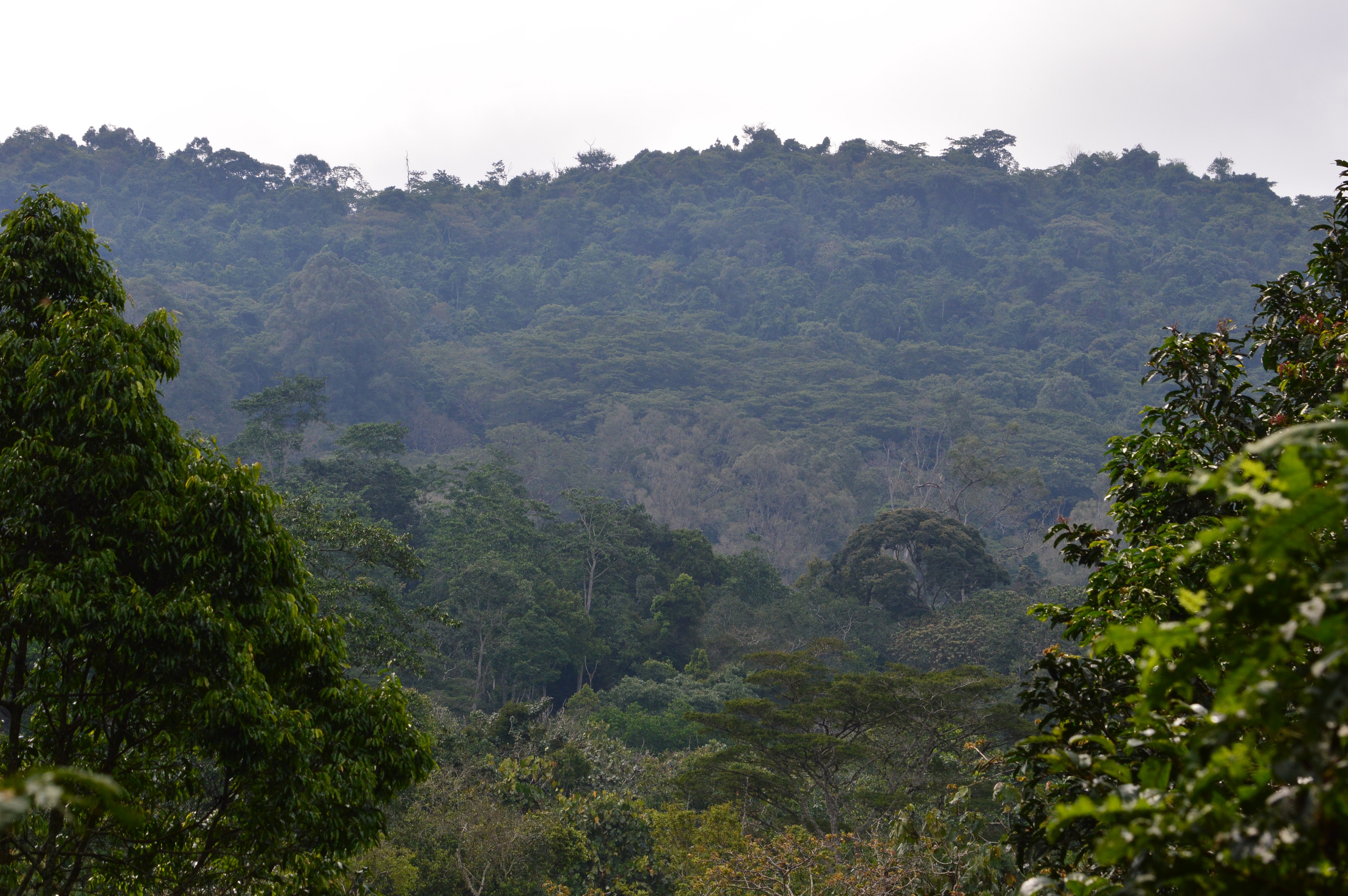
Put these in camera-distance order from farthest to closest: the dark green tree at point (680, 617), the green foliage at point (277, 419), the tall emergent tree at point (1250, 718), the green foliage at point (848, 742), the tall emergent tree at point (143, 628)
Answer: the green foliage at point (277, 419), the dark green tree at point (680, 617), the green foliage at point (848, 742), the tall emergent tree at point (143, 628), the tall emergent tree at point (1250, 718)

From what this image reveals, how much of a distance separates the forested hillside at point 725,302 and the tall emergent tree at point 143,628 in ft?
120

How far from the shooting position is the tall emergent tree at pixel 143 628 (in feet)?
13.8

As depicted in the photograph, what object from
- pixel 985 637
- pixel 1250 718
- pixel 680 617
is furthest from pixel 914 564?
pixel 1250 718

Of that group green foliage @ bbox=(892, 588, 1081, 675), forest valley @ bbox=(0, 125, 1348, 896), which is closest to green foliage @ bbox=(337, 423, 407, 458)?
forest valley @ bbox=(0, 125, 1348, 896)

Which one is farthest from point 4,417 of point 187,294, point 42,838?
point 187,294

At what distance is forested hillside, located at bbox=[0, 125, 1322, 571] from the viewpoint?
48719mm

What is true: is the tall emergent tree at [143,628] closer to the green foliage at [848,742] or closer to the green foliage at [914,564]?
the green foliage at [848,742]

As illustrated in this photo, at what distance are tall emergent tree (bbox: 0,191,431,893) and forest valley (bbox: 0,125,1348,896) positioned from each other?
1.1 inches

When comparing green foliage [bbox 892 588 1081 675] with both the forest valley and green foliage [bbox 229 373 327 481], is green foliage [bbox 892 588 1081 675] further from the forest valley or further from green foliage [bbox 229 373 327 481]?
green foliage [bbox 229 373 327 481]

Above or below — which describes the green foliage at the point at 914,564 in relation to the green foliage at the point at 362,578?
below

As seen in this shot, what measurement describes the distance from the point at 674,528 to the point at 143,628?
40.9 meters

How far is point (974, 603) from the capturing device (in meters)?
29.2

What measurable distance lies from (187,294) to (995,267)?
61118 millimetres

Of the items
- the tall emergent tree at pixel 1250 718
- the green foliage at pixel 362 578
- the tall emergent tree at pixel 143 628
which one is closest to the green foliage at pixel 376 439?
the green foliage at pixel 362 578
